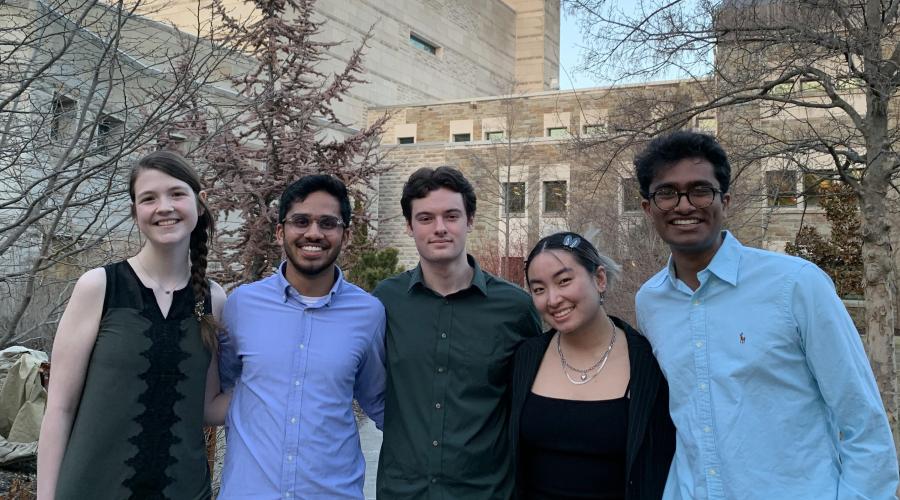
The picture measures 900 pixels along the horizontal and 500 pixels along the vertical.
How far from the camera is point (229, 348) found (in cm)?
321

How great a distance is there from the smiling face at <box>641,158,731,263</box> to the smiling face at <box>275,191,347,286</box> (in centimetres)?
145

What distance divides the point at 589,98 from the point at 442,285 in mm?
25988

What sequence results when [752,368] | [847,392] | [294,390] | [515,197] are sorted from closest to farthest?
[847,392] → [752,368] → [294,390] → [515,197]

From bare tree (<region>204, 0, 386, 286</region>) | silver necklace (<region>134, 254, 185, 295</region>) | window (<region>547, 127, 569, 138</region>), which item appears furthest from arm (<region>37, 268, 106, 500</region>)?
window (<region>547, 127, 569, 138</region>)

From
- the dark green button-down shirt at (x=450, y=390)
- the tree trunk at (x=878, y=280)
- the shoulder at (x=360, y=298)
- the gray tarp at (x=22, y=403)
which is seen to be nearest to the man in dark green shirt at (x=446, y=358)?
the dark green button-down shirt at (x=450, y=390)

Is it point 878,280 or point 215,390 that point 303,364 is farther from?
point 878,280

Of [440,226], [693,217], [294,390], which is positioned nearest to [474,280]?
[440,226]

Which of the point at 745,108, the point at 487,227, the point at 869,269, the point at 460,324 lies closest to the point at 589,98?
the point at 487,227

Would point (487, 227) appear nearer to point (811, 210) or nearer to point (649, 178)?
point (811, 210)

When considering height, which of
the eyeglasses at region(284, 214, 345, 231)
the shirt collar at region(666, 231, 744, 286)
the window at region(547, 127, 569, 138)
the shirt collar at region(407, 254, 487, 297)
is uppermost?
the window at region(547, 127, 569, 138)

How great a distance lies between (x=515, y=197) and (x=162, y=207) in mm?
25835

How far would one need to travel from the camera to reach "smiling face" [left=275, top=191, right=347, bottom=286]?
319 cm

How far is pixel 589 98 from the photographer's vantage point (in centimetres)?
2802

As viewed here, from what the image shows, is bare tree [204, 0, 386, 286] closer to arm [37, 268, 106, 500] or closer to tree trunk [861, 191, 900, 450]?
arm [37, 268, 106, 500]
